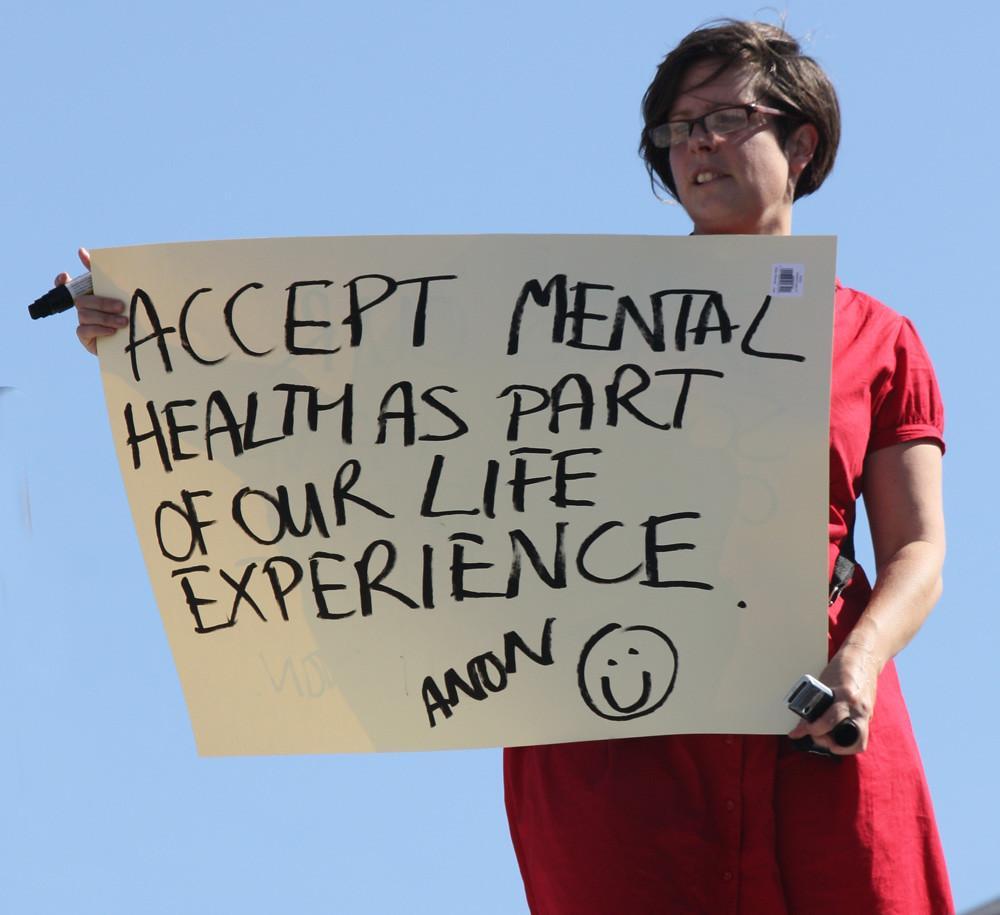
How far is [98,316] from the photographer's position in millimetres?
3098

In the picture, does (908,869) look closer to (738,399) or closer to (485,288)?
(738,399)

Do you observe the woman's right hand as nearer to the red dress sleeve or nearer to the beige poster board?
the beige poster board

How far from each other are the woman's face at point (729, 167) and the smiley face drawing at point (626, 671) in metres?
0.72

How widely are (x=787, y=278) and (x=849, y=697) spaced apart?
73 centimetres

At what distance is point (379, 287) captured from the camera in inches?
121

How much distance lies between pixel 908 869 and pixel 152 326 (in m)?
1.58

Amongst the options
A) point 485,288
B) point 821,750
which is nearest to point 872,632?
point 821,750

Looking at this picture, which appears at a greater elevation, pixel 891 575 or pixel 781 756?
pixel 891 575

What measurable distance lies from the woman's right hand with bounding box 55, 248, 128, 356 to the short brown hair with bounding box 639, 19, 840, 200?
101 cm

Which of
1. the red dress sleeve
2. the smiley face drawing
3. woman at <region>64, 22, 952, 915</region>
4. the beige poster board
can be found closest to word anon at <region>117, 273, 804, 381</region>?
the beige poster board

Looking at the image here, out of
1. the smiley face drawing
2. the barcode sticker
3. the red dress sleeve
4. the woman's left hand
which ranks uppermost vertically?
the barcode sticker

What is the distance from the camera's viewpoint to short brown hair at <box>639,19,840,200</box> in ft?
10.3

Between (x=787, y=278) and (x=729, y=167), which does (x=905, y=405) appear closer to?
(x=787, y=278)


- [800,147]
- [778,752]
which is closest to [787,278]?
[800,147]
